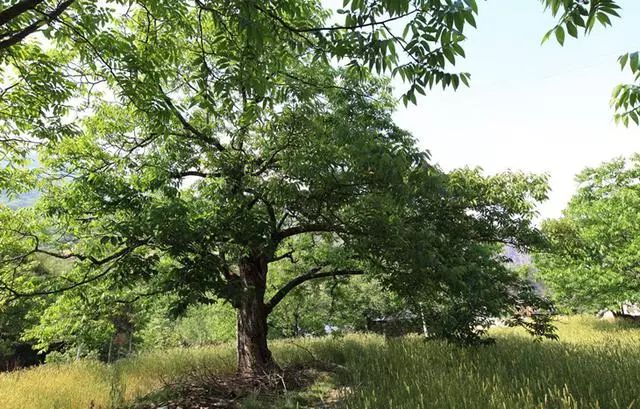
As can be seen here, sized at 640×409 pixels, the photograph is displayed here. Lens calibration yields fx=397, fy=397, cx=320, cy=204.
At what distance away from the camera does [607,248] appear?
1722 cm

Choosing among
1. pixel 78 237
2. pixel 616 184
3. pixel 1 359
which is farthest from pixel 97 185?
pixel 1 359

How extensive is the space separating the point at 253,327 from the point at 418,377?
4.18m

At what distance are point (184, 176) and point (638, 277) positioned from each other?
18.2 m

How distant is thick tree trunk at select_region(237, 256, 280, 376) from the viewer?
8484 millimetres

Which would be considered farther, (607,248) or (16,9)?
(607,248)

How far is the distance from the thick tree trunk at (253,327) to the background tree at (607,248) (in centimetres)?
1173

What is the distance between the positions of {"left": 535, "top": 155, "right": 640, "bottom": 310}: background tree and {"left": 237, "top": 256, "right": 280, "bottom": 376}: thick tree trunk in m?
11.7

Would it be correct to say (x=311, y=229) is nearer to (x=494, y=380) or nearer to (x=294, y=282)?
(x=294, y=282)

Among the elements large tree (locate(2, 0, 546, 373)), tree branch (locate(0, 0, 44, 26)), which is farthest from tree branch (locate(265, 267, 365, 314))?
tree branch (locate(0, 0, 44, 26))

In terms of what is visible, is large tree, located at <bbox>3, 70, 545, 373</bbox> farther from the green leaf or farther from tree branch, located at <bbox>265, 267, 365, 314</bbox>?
the green leaf

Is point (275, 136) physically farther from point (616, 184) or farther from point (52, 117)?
point (616, 184)

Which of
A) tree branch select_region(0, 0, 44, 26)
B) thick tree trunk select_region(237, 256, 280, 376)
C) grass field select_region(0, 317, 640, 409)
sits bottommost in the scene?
grass field select_region(0, 317, 640, 409)

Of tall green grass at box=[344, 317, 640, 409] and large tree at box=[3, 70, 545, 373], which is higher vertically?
large tree at box=[3, 70, 545, 373]

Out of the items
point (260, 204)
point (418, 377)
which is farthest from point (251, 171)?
point (418, 377)
